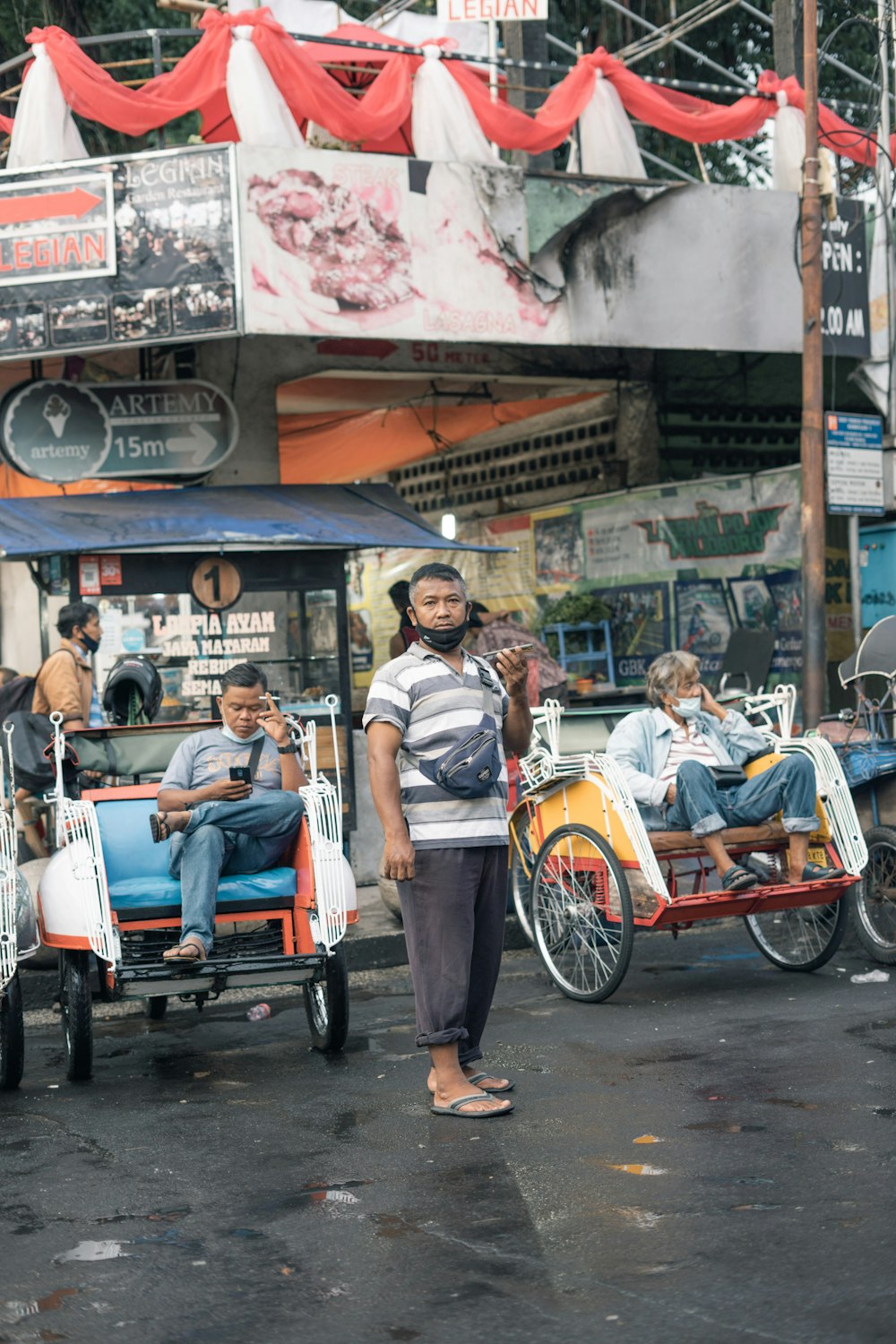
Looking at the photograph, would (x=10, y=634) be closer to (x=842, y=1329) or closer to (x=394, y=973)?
(x=394, y=973)

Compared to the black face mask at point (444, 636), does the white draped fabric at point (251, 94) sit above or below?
above

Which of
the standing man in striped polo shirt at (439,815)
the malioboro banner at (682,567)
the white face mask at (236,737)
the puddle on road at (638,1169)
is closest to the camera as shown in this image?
the puddle on road at (638,1169)

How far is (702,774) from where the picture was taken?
7.73 m

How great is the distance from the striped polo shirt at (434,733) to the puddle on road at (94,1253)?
5.99 feet

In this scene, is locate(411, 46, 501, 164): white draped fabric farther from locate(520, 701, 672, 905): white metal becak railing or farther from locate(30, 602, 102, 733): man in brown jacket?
locate(520, 701, 672, 905): white metal becak railing

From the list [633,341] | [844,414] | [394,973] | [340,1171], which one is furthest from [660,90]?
[340,1171]

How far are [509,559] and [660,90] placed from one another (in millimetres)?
4963

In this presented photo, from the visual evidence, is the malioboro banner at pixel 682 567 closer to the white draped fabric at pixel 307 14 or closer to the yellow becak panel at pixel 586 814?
the white draped fabric at pixel 307 14

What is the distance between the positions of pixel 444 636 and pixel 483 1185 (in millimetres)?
1916

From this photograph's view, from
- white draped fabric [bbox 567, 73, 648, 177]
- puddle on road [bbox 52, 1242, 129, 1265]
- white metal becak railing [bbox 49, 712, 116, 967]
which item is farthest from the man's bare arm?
white draped fabric [bbox 567, 73, 648, 177]

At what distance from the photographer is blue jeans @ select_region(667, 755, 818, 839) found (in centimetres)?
768

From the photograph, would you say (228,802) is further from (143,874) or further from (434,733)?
(434,733)

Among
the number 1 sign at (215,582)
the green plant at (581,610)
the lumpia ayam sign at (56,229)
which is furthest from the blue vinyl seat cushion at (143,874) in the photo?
the green plant at (581,610)

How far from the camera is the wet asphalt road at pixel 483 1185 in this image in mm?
3760
